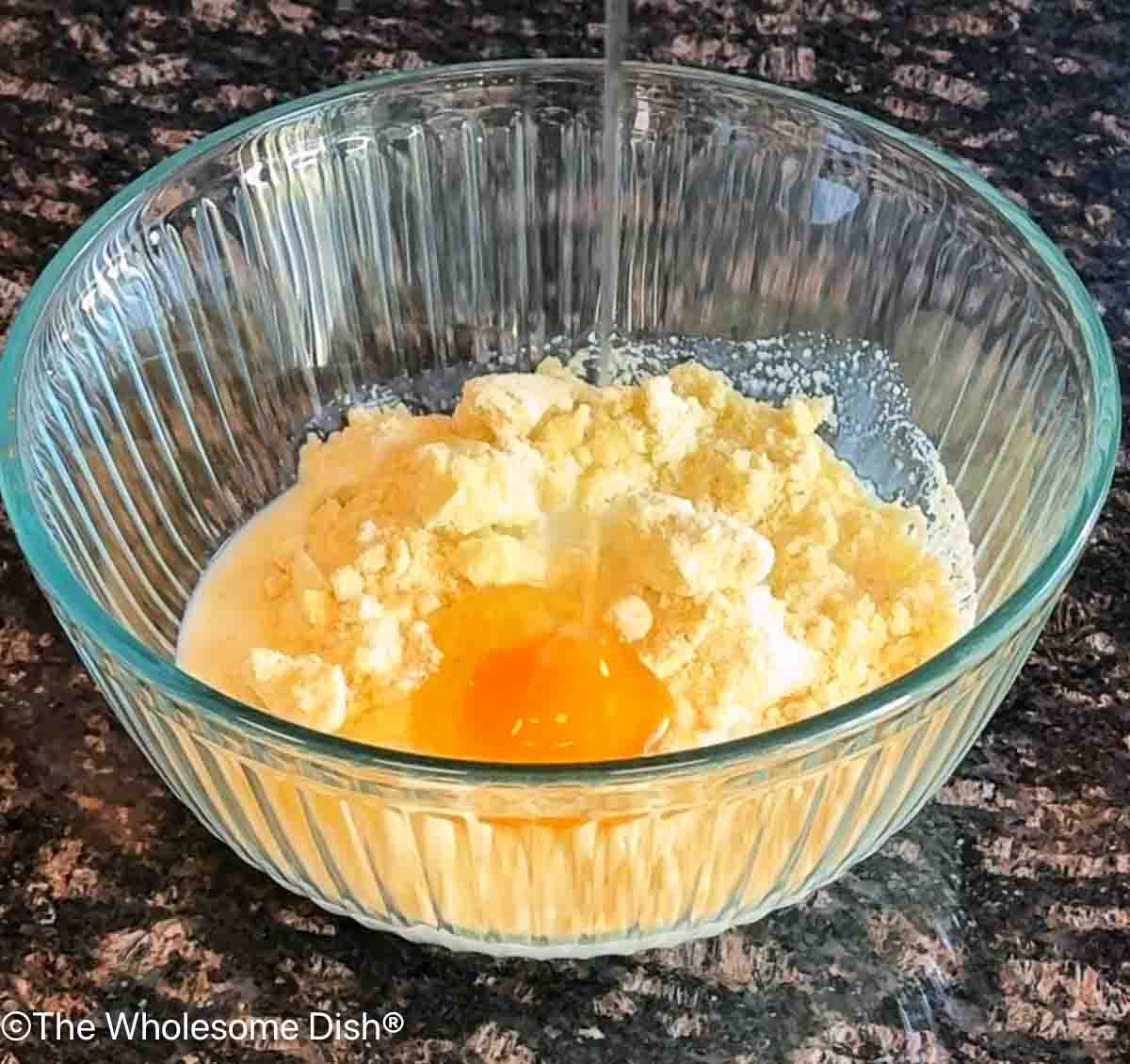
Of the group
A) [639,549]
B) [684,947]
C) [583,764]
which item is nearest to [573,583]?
[639,549]

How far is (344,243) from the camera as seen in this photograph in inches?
Result: 51.9

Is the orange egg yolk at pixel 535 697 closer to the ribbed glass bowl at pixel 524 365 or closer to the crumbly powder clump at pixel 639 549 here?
the crumbly powder clump at pixel 639 549

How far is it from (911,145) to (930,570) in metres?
0.33

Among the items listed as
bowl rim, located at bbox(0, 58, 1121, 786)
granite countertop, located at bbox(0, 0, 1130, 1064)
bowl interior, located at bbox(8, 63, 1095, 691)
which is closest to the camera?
bowl rim, located at bbox(0, 58, 1121, 786)

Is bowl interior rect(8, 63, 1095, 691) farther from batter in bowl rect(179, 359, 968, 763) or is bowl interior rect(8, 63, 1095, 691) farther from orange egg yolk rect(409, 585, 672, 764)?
orange egg yolk rect(409, 585, 672, 764)

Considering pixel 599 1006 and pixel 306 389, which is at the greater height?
pixel 306 389

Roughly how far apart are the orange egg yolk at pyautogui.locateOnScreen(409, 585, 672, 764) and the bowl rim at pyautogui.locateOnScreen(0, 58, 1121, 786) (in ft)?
0.68

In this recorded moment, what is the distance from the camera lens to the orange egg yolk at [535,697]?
3.34 ft

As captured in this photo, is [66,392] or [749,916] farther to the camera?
[66,392]

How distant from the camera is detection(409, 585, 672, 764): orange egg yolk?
102 centimetres

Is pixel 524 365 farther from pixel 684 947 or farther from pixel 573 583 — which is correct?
pixel 684 947

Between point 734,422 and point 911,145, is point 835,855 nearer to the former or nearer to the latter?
point 734,422

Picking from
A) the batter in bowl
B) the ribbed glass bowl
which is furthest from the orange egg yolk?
the ribbed glass bowl

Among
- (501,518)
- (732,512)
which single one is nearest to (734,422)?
(732,512)
